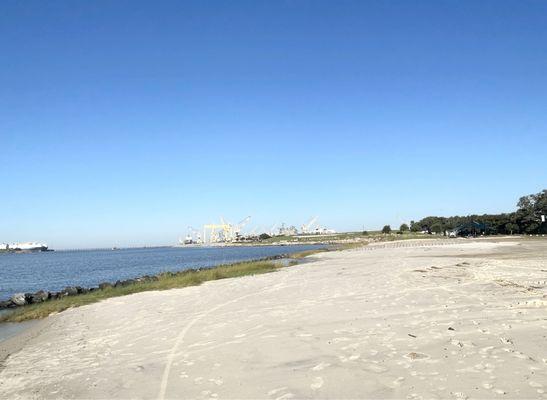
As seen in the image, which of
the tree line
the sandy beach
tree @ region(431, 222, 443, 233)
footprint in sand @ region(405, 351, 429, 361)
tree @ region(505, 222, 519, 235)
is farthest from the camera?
tree @ region(431, 222, 443, 233)

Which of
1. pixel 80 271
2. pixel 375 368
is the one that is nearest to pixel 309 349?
pixel 375 368

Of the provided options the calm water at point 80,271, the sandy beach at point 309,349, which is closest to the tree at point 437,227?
the calm water at point 80,271

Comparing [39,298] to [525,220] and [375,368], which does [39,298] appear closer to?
[375,368]

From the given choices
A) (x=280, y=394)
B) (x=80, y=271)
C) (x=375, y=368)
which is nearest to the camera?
(x=280, y=394)

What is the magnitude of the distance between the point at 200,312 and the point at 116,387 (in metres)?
8.26

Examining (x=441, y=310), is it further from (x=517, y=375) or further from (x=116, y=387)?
(x=116, y=387)

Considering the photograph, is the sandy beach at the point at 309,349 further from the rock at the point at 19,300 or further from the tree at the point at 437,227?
the tree at the point at 437,227

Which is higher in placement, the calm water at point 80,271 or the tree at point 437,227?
the tree at point 437,227

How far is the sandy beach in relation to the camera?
7809 millimetres

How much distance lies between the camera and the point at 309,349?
10172 mm

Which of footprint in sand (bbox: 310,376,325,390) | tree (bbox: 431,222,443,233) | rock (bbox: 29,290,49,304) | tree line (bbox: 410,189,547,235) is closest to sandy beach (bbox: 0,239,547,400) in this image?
footprint in sand (bbox: 310,376,325,390)

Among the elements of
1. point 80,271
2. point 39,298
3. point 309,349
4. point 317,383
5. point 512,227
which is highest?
point 512,227

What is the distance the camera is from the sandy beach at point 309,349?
7.81 metres

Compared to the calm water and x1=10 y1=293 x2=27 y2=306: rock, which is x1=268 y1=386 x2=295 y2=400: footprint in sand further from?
the calm water
